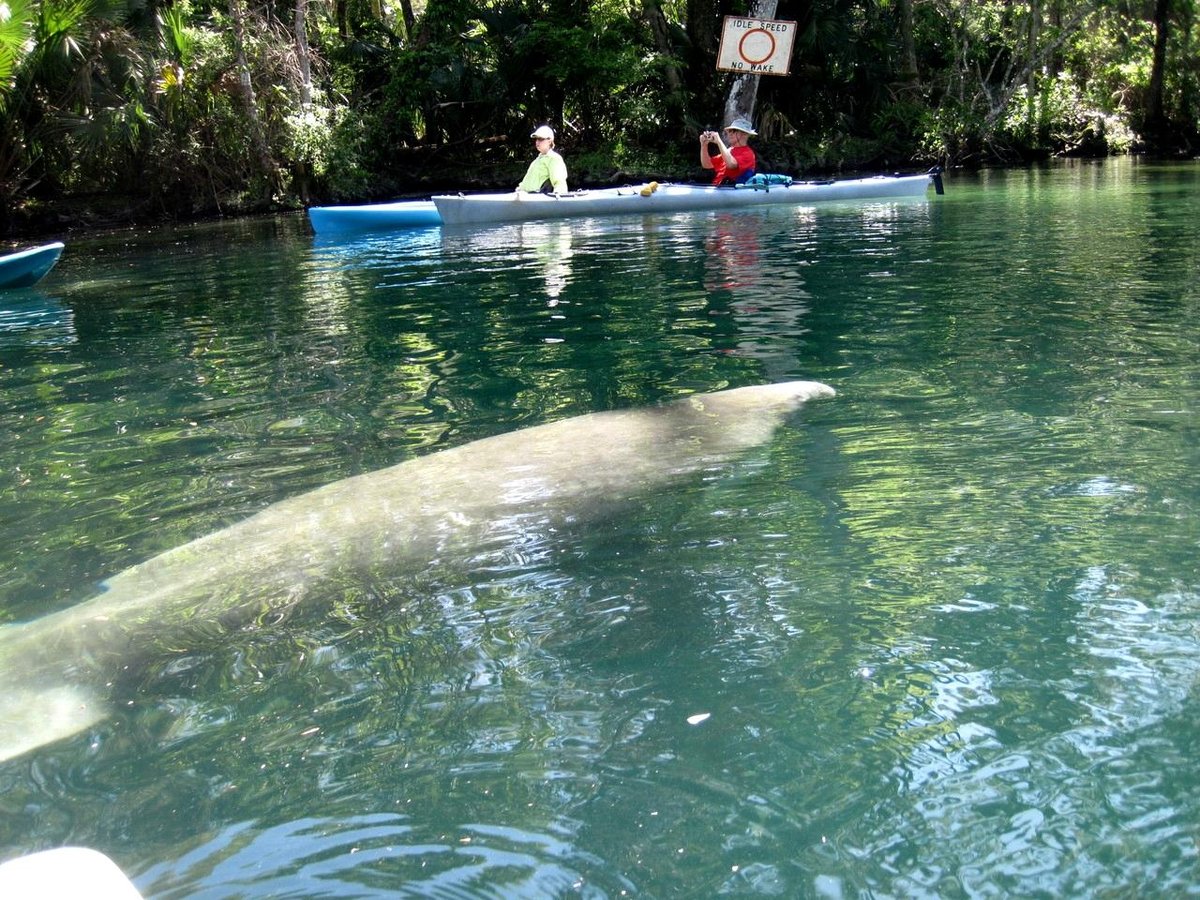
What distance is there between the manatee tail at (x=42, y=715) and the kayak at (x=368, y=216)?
14.5 meters

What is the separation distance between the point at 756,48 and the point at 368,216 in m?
10.8

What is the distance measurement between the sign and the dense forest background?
81.2 inches

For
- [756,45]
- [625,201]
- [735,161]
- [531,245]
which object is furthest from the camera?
[756,45]

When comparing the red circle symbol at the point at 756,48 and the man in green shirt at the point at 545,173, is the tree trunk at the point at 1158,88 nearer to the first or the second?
the red circle symbol at the point at 756,48

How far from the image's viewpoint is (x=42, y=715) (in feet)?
9.71

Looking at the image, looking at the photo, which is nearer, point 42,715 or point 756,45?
point 42,715

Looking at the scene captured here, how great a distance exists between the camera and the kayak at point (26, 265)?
1179 cm

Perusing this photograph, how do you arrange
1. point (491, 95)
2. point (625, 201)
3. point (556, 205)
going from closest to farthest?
point (556, 205) < point (625, 201) < point (491, 95)

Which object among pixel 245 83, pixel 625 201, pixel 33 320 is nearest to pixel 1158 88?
pixel 625 201

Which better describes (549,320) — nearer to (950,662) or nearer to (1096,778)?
(950,662)

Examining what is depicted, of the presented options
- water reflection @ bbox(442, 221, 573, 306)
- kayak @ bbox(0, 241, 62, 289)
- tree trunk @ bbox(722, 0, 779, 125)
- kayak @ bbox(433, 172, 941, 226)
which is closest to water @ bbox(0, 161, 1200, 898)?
water reflection @ bbox(442, 221, 573, 306)

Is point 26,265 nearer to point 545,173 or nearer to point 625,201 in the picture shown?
point 545,173

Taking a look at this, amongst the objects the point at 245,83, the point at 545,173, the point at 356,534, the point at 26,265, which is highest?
the point at 245,83

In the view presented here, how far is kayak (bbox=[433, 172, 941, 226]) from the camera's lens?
1670 centimetres
